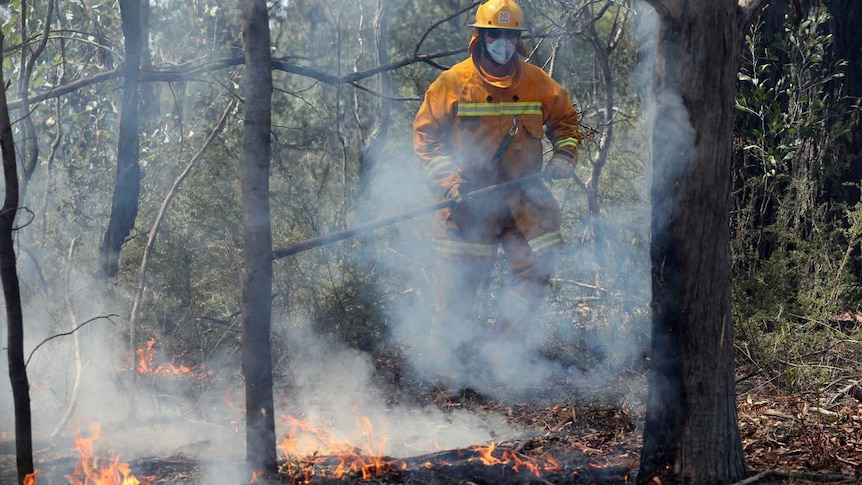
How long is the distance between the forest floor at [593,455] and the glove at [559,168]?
1.46 metres

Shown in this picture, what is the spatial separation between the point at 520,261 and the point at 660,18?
8.64ft

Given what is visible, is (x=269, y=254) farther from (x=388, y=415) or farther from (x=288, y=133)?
(x=288, y=133)

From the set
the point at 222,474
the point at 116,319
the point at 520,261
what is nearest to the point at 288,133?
the point at 116,319

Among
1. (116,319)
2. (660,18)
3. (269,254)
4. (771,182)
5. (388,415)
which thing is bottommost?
(388,415)

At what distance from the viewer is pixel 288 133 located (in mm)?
14211

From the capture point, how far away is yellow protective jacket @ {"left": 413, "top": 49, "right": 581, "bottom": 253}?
5539 mm

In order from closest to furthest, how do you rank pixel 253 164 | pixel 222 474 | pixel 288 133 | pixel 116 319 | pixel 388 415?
pixel 253 164, pixel 222 474, pixel 388 415, pixel 116 319, pixel 288 133

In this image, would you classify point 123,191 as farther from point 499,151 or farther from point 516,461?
point 516,461

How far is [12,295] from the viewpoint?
3.31 meters

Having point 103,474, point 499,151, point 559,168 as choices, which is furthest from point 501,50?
point 103,474

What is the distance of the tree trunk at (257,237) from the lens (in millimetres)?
3672

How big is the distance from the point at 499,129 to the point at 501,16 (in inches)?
29.3

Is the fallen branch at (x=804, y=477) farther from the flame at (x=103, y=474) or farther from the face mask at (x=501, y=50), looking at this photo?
the face mask at (x=501, y=50)

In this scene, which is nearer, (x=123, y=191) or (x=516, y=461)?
(x=516, y=461)
